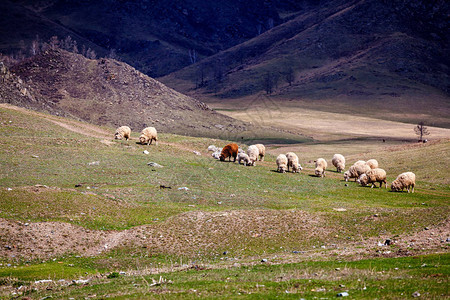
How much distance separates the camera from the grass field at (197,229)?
1554 centimetres

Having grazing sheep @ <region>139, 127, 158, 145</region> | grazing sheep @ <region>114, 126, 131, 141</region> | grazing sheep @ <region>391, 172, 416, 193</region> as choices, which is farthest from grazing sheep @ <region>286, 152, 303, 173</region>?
grazing sheep @ <region>114, 126, 131, 141</region>

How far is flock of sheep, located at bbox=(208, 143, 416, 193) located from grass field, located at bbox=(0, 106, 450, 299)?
1.58 meters

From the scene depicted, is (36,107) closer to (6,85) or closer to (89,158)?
(6,85)

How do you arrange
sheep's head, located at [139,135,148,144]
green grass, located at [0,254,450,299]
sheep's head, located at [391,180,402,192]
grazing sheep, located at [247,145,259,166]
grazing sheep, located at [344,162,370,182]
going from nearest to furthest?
green grass, located at [0,254,450,299] < sheep's head, located at [391,180,402,192] < grazing sheep, located at [344,162,370,182] < grazing sheep, located at [247,145,259,166] < sheep's head, located at [139,135,148,144]

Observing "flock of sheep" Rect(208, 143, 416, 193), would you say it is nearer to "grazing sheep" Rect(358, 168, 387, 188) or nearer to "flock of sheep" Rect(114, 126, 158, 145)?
"grazing sheep" Rect(358, 168, 387, 188)

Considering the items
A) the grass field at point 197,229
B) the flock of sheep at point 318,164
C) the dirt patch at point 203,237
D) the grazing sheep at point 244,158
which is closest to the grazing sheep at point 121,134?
the flock of sheep at point 318,164

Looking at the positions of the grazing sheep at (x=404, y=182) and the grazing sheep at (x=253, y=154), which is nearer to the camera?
the grazing sheep at (x=404, y=182)

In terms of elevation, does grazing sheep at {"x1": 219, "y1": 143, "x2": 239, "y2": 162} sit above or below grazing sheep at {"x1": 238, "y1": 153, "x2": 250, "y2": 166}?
above

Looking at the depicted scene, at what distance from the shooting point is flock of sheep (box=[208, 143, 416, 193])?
4272cm

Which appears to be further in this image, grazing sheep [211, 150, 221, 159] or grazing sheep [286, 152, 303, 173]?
grazing sheep [211, 150, 221, 159]

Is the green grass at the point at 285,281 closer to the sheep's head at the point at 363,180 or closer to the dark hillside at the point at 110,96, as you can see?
the sheep's head at the point at 363,180

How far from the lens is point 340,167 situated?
2222 inches

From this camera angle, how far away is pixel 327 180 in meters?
47.7

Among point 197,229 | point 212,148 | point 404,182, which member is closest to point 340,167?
point 404,182
